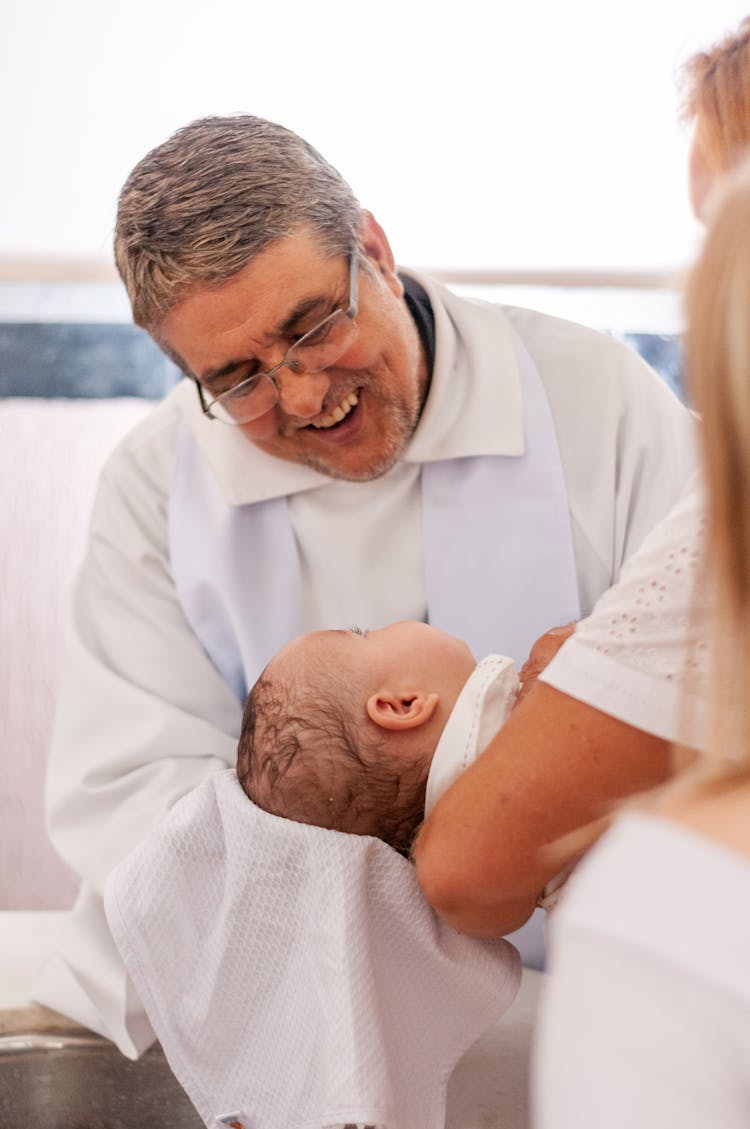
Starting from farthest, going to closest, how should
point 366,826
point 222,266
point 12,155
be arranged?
1. point 12,155
2. point 222,266
3. point 366,826

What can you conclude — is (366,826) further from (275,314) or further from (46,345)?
(46,345)

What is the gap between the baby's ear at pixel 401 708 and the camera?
4.77ft

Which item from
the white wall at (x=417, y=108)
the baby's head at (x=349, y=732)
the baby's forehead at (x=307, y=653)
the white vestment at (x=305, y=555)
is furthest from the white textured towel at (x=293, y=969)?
the white wall at (x=417, y=108)

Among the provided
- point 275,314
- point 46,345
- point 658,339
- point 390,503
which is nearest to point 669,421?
point 390,503

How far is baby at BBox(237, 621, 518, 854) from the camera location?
4.76 feet

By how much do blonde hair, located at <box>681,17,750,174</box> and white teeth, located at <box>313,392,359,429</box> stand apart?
57 centimetres

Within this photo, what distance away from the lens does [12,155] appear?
262cm

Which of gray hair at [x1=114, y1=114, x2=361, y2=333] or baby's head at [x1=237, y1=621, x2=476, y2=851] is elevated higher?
gray hair at [x1=114, y1=114, x2=361, y2=333]

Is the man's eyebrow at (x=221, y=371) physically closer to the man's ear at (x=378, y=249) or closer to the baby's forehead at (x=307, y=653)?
the man's ear at (x=378, y=249)

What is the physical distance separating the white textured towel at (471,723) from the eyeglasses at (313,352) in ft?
1.78

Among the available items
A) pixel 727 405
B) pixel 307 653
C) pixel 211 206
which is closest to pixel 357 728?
pixel 307 653

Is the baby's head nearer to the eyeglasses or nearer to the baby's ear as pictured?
the baby's ear

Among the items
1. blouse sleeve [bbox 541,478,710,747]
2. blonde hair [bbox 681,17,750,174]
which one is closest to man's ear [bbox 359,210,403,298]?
blonde hair [bbox 681,17,750,174]

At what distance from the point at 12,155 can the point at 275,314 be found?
116 cm
